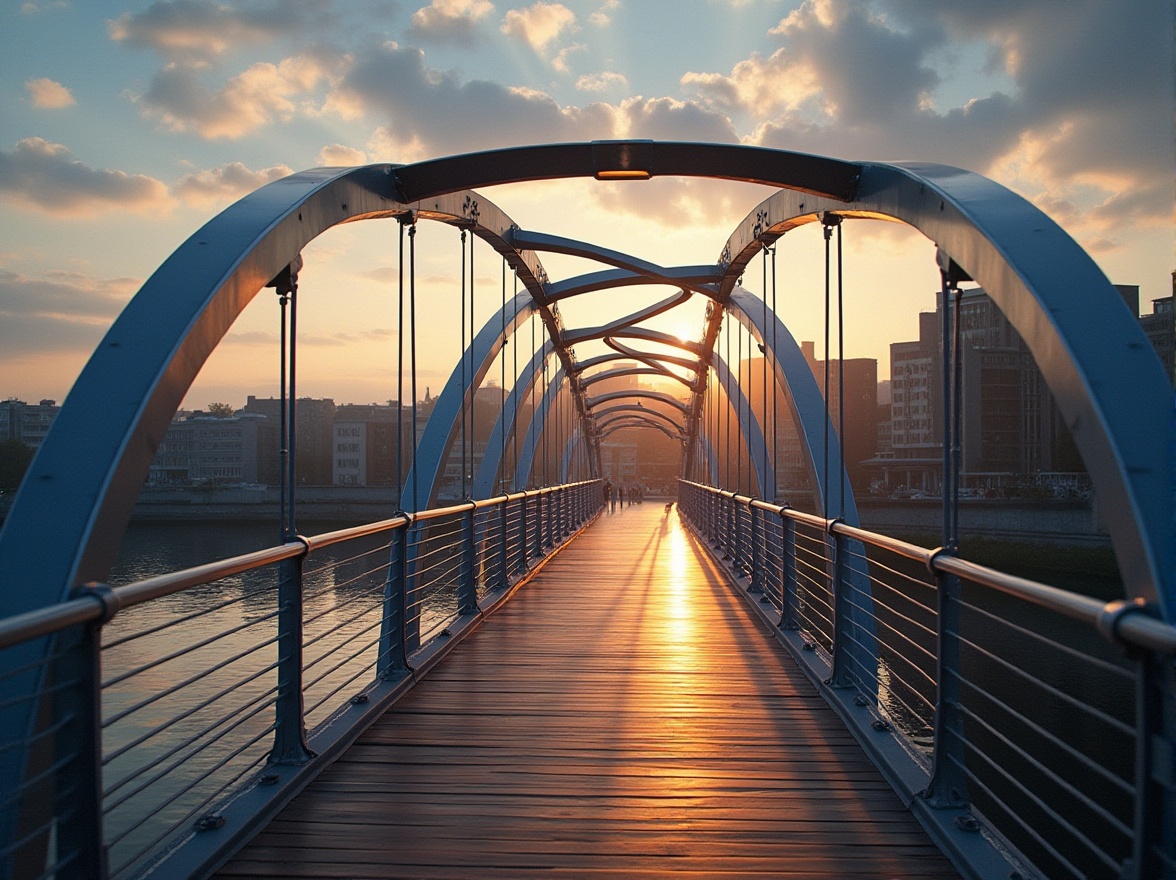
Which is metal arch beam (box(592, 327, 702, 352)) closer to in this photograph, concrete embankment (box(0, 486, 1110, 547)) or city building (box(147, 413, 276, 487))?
concrete embankment (box(0, 486, 1110, 547))

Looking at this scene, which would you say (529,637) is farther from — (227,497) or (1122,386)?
(227,497)

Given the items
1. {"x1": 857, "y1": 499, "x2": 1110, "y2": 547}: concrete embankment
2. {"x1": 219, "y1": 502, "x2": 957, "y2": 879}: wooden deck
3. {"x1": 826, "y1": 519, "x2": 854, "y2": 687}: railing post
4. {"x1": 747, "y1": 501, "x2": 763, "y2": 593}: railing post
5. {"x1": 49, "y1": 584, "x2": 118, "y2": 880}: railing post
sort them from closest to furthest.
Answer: {"x1": 49, "y1": 584, "x2": 118, "y2": 880}: railing post → {"x1": 219, "y1": 502, "x2": 957, "y2": 879}: wooden deck → {"x1": 826, "y1": 519, "x2": 854, "y2": 687}: railing post → {"x1": 747, "y1": 501, "x2": 763, "y2": 593}: railing post → {"x1": 857, "y1": 499, "x2": 1110, "y2": 547}: concrete embankment

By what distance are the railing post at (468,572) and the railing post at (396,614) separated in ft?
6.28

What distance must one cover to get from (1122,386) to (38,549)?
2.96 metres

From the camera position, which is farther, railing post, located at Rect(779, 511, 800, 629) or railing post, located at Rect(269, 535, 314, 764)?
railing post, located at Rect(779, 511, 800, 629)

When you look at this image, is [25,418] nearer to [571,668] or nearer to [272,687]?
[272,687]

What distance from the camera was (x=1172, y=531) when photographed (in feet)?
7.49

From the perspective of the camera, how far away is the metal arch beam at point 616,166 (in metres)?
6.23

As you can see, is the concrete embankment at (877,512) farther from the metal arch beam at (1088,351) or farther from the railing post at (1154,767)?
the railing post at (1154,767)

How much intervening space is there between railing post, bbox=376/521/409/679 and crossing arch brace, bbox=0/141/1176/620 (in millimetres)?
1442

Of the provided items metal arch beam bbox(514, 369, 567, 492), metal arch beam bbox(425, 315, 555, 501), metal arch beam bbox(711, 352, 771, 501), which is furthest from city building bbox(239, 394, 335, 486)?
metal arch beam bbox(425, 315, 555, 501)

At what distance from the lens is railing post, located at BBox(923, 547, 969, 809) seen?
2.92 meters

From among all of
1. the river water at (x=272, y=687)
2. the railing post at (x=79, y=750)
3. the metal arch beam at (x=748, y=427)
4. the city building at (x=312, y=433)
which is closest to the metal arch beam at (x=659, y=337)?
the metal arch beam at (x=748, y=427)

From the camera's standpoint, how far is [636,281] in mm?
13359
